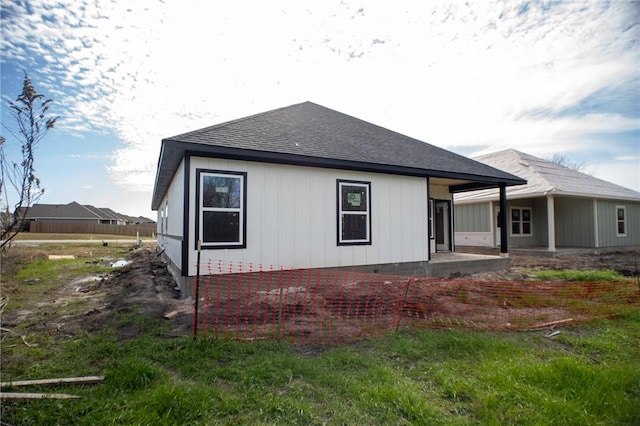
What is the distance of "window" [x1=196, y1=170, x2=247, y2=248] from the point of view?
6.56 meters

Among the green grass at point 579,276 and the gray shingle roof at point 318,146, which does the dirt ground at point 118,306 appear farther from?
the gray shingle roof at point 318,146

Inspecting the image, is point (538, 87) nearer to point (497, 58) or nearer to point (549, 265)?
point (497, 58)

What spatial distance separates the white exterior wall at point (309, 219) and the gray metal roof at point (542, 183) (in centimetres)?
939

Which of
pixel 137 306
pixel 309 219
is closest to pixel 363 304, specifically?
pixel 309 219

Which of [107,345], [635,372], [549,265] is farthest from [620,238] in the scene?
[107,345]

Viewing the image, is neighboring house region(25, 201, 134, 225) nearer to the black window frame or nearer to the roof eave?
the roof eave

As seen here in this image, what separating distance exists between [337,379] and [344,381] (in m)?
0.08

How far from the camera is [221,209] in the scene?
6.73 meters

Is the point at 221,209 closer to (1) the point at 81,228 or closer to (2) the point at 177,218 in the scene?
(2) the point at 177,218

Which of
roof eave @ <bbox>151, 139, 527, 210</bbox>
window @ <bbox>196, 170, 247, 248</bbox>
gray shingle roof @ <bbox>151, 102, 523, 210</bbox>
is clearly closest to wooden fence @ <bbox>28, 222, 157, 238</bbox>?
gray shingle roof @ <bbox>151, 102, 523, 210</bbox>

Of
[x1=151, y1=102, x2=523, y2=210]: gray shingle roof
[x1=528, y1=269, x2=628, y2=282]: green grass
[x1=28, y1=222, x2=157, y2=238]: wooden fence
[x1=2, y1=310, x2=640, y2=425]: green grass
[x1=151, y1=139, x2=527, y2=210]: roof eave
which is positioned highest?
[x1=151, y1=102, x2=523, y2=210]: gray shingle roof

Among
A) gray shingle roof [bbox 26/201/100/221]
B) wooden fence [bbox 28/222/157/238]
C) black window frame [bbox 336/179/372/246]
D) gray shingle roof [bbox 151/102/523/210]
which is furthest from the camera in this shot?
gray shingle roof [bbox 26/201/100/221]

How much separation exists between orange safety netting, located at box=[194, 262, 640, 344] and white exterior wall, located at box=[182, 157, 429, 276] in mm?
402

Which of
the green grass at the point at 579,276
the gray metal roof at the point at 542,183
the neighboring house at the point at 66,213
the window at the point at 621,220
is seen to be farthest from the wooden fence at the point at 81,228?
the window at the point at 621,220
